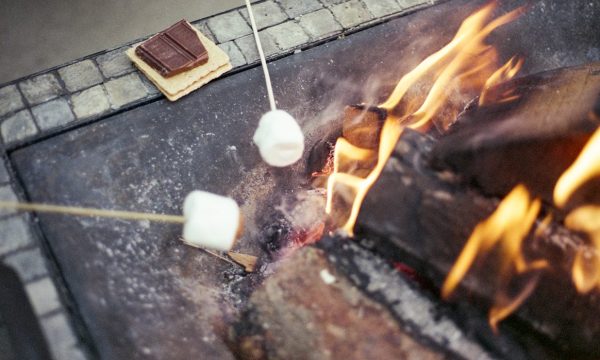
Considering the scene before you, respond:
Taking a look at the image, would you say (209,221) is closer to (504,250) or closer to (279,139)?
(279,139)

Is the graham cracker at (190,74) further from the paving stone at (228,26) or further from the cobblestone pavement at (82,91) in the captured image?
the paving stone at (228,26)

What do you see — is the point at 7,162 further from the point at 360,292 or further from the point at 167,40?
the point at 360,292

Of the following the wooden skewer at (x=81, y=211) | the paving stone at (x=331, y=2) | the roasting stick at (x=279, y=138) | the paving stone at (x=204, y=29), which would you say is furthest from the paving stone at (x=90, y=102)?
the paving stone at (x=331, y=2)

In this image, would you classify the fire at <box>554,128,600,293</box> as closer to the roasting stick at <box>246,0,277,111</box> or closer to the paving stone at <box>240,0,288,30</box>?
the roasting stick at <box>246,0,277,111</box>

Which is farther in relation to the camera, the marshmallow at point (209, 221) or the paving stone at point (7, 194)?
the paving stone at point (7, 194)

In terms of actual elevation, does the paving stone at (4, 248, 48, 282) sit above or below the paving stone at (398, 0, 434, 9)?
below

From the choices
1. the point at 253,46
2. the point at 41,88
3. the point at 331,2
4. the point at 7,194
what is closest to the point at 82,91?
the point at 41,88

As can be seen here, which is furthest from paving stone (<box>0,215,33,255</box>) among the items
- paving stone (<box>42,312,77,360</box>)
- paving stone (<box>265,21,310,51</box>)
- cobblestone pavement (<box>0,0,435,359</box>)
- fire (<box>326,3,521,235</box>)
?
paving stone (<box>265,21,310,51</box>)
